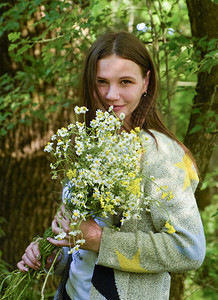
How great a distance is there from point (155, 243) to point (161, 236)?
4cm

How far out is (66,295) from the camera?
2.01m

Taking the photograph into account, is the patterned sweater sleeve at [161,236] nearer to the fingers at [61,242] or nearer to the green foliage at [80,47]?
the fingers at [61,242]

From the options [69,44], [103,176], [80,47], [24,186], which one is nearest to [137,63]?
[103,176]

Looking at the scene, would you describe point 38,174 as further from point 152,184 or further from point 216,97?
point 152,184

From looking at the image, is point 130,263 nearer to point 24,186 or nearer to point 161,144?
point 161,144

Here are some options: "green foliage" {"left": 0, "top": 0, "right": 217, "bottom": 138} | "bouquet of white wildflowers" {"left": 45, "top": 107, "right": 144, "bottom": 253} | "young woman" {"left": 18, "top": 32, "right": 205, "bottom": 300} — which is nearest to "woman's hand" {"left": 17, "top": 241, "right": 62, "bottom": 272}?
"young woman" {"left": 18, "top": 32, "right": 205, "bottom": 300}

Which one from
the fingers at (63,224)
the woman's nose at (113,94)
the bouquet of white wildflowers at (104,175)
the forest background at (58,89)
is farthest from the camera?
the forest background at (58,89)

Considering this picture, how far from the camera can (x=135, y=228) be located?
1776 millimetres

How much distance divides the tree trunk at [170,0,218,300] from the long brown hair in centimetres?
80

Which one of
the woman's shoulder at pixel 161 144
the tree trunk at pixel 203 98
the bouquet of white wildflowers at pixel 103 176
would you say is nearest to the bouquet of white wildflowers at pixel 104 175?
the bouquet of white wildflowers at pixel 103 176

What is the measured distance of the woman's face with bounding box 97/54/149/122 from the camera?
1984 millimetres

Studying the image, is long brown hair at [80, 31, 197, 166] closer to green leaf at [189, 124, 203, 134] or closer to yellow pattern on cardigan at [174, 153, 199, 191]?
yellow pattern on cardigan at [174, 153, 199, 191]

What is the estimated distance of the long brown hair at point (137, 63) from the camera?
203 cm

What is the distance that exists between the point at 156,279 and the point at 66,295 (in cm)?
49
